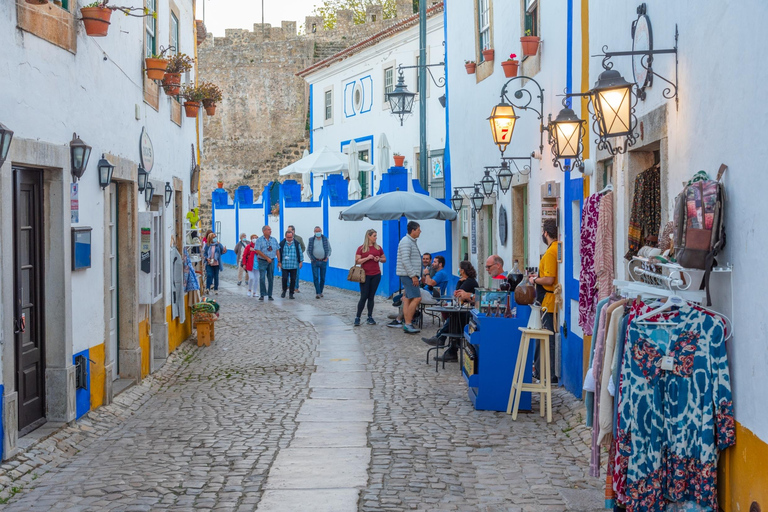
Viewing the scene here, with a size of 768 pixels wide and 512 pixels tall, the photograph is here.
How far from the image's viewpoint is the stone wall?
39688 mm

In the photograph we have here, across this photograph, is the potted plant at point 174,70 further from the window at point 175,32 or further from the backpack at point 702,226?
the backpack at point 702,226

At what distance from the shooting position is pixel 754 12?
4328 mm

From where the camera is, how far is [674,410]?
4.84 meters

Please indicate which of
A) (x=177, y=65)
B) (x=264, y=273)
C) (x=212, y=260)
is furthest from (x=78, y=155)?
(x=212, y=260)

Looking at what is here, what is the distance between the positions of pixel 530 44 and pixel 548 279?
118 inches

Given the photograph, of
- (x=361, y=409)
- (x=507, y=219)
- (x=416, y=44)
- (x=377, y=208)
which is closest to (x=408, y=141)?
(x=416, y=44)

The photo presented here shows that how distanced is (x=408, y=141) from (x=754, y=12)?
2034cm

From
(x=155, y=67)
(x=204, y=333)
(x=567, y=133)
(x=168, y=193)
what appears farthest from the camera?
(x=204, y=333)

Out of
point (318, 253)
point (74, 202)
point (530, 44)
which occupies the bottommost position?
point (318, 253)

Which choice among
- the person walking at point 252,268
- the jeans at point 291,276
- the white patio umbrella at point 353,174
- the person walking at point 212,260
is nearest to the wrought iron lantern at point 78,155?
the person walking at point 252,268

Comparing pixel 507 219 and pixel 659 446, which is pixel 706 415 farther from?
pixel 507 219

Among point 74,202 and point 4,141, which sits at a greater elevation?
point 4,141

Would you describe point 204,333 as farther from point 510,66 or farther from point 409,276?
point 510,66

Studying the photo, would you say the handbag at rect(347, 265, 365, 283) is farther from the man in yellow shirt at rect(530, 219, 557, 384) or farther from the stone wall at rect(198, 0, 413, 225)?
the stone wall at rect(198, 0, 413, 225)
